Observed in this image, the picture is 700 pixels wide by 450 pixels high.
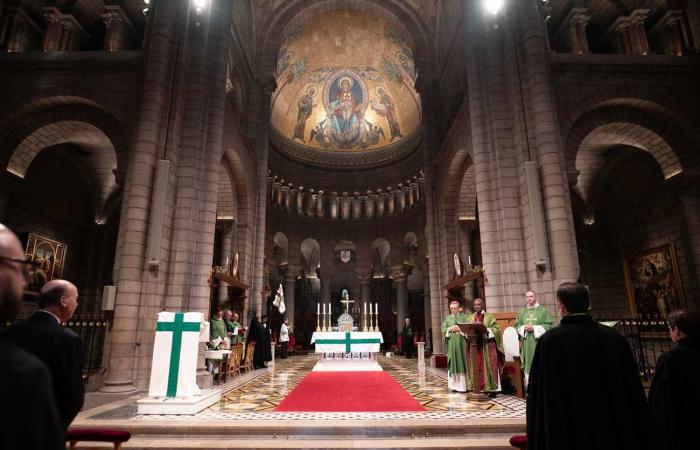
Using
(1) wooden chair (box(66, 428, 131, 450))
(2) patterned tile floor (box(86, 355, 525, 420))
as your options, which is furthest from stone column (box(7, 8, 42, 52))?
(1) wooden chair (box(66, 428, 131, 450))

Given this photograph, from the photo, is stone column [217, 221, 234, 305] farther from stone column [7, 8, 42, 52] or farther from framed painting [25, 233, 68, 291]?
stone column [7, 8, 42, 52]

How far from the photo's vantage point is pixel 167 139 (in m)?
9.65

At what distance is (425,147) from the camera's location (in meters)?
17.2

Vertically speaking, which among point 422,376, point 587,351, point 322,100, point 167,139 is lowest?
point 422,376

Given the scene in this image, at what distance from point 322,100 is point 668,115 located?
18.6m

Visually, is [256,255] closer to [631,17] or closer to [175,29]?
[175,29]

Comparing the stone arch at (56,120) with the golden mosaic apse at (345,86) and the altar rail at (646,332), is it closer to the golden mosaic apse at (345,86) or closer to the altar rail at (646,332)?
the golden mosaic apse at (345,86)

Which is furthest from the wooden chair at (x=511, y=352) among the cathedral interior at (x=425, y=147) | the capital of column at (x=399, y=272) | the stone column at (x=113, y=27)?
the capital of column at (x=399, y=272)

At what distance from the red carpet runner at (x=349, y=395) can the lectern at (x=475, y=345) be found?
1.21 meters

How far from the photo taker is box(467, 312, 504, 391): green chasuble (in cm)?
769

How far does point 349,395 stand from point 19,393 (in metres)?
7.38

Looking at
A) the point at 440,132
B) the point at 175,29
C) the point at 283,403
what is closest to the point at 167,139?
the point at 175,29

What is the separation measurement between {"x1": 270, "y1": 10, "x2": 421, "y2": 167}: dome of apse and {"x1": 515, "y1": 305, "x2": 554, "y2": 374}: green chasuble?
1690cm

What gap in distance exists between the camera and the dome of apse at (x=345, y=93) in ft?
72.0
